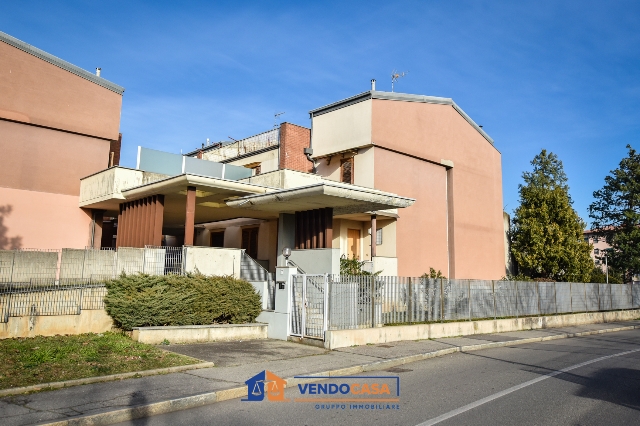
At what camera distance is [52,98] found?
71.1 ft

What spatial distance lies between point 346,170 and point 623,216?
103ft

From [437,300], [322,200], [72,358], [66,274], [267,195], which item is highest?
[267,195]

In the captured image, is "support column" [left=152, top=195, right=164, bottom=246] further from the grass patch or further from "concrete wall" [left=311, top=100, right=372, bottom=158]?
"concrete wall" [left=311, top=100, right=372, bottom=158]

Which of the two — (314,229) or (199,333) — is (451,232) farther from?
(199,333)

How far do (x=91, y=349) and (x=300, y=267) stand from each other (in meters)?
7.60

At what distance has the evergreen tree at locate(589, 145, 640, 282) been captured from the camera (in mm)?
41062

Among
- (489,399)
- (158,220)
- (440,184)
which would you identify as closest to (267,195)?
(158,220)

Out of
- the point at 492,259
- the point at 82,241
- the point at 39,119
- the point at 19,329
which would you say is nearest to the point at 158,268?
the point at 19,329

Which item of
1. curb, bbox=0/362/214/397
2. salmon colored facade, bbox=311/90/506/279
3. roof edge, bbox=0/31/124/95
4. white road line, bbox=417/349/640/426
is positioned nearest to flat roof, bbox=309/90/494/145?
salmon colored facade, bbox=311/90/506/279

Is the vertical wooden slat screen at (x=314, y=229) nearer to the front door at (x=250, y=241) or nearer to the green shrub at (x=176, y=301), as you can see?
the green shrub at (x=176, y=301)

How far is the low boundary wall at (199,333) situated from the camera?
476 inches

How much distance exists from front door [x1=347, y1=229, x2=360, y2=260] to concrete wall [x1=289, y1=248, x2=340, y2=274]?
6842 mm

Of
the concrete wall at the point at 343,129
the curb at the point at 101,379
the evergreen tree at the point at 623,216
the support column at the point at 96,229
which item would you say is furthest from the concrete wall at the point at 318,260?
the evergreen tree at the point at 623,216

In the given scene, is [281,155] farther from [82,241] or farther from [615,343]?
[615,343]
